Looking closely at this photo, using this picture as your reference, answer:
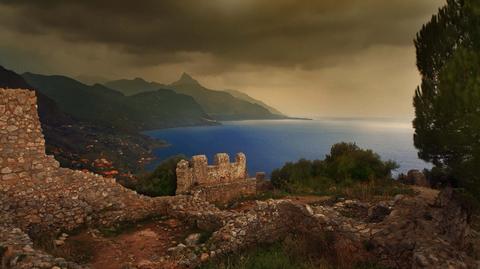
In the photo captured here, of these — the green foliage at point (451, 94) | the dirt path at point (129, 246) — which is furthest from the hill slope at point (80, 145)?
the green foliage at point (451, 94)

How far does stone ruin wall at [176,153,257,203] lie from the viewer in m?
23.6

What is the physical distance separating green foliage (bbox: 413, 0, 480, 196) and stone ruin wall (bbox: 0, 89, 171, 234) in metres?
12.2

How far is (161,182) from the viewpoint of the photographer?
27641 millimetres

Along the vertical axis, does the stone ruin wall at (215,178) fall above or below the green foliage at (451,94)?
below

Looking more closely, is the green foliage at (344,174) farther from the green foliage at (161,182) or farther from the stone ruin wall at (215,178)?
the green foliage at (161,182)

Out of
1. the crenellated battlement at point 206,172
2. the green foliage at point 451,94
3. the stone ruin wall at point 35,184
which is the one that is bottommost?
the crenellated battlement at point 206,172

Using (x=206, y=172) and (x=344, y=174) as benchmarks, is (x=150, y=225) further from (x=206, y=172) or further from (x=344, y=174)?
(x=344, y=174)

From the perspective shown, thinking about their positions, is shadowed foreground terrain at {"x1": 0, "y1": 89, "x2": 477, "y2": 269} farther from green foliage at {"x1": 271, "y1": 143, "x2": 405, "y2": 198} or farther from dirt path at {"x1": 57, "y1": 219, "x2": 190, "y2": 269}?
green foliage at {"x1": 271, "y1": 143, "x2": 405, "y2": 198}

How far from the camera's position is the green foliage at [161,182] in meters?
25.9

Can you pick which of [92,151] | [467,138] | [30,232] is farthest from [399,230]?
[92,151]

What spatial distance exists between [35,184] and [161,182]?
17.5 metres

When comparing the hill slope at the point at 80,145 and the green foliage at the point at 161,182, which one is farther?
the hill slope at the point at 80,145

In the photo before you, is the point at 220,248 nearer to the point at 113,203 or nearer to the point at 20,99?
the point at 113,203

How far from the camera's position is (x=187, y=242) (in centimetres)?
1002
